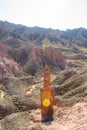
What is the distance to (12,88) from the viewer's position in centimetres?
6594

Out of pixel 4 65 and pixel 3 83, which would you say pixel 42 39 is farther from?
pixel 3 83

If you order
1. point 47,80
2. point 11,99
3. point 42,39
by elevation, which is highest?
point 47,80

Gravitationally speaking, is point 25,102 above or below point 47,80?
below

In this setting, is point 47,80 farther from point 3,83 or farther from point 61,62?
point 61,62

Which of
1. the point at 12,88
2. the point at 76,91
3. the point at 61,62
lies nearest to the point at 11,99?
the point at 76,91

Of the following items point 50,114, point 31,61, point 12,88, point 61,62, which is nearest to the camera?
point 50,114

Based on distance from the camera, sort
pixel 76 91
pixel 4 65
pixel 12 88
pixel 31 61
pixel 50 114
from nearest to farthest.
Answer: pixel 50 114 → pixel 76 91 → pixel 12 88 → pixel 4 65 → pixel 31 61

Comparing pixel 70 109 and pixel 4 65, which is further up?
pixel 70 109

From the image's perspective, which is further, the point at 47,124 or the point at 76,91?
the point at 76,91

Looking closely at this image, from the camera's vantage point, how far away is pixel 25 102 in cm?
3959

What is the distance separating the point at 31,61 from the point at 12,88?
39.3 metres

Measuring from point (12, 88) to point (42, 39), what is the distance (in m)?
122

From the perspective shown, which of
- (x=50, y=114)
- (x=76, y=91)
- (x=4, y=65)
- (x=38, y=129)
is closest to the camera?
(x=38, y=129)

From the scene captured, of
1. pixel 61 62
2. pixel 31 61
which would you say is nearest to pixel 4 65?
pixel 31 61
